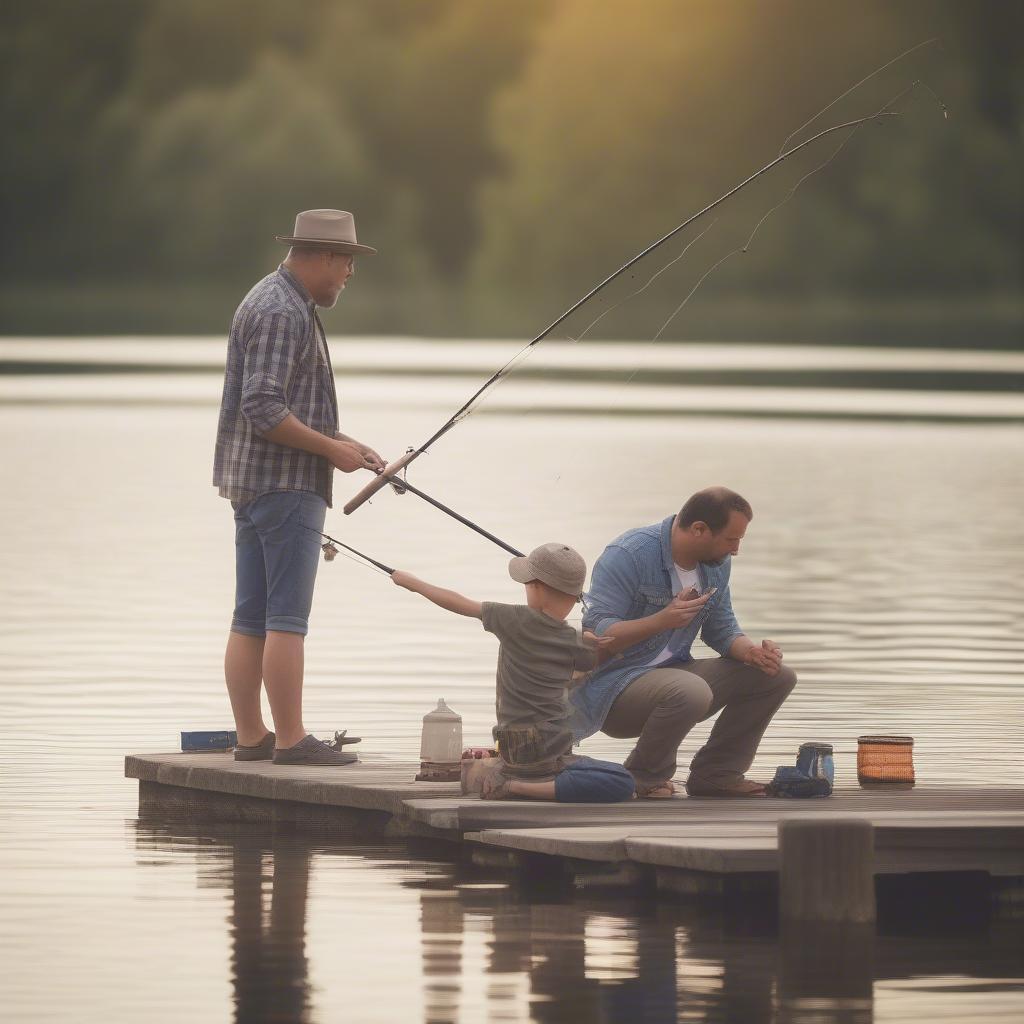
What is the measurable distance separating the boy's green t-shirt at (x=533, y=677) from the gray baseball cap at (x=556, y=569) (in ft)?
0.29

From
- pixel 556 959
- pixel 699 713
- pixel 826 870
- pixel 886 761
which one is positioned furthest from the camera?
pixel 886 761

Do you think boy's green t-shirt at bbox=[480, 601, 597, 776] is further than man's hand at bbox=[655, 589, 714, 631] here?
No

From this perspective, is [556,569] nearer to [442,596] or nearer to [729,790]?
[442,596]

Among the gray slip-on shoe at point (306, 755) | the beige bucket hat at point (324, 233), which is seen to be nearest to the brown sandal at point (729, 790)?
the gray slip-on shoe at point (306, 755)

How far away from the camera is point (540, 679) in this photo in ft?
24.4

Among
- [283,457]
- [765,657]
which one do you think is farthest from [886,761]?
[283,457]

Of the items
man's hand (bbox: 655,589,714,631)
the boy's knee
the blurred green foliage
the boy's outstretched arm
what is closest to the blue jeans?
the boy's knee

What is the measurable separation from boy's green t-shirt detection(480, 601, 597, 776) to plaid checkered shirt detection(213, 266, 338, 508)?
995 millimetres

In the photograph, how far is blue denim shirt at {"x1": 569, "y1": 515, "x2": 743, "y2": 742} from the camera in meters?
7.78

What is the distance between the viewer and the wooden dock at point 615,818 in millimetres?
6914

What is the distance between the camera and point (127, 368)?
55.6 meters

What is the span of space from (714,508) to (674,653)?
46 centimetres

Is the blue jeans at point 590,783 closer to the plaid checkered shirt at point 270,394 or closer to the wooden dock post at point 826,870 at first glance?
the wooden dock post at point 826,870

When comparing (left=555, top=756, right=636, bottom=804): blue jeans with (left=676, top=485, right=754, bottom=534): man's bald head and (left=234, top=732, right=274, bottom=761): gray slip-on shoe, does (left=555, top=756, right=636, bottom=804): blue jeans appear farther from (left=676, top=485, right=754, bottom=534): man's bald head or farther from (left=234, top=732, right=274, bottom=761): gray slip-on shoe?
(left=234, top=732, right=274, bottom=761): gray slip-on shoe
